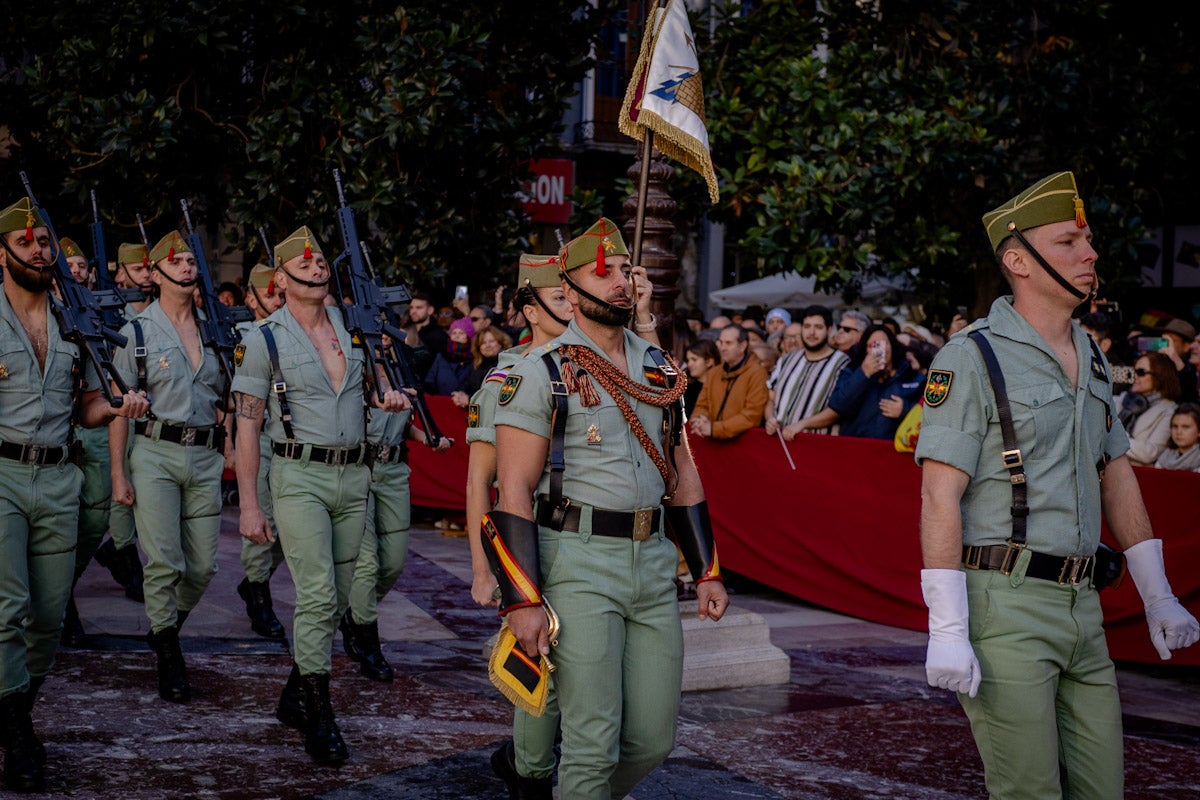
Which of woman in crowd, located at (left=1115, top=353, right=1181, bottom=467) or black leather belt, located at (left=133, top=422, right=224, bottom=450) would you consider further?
woman in crowd, located at (left=1115, top=353, right=1181, bottom=467)

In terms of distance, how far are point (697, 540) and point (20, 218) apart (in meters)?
3.08

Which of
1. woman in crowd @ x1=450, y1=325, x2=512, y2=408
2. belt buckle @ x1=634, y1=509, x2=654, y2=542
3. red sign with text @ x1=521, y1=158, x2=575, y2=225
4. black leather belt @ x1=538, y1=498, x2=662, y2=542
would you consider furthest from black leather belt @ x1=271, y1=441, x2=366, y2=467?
red sign with text @ x1=521, y1=158, x2=575, y2=225

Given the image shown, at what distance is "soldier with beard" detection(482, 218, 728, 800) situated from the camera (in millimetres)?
4434

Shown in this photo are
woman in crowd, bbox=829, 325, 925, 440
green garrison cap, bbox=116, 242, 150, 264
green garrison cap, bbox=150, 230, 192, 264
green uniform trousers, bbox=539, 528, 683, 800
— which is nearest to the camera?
green uniform trousers, bbox=539, 528, 683, 800

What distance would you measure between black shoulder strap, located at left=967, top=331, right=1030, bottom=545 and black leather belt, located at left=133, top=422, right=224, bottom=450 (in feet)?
15.2

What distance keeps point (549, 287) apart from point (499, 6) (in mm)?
8566

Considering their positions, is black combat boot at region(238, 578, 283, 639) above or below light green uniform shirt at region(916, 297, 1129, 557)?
below

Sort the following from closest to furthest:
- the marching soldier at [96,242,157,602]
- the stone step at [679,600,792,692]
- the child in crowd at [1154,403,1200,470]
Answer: the stone step at [679,600,792,692]
the child in crowd at [1154,403,1200,470]
the marching soldier at [96,242,157,602]

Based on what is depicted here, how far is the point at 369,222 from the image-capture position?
50.0 feet

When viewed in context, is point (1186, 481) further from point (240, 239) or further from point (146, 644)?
point (240, 239)

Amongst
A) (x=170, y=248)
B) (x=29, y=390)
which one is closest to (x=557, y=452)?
(x=29, y=390)

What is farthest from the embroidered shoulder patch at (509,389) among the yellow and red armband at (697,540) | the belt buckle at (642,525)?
the yellow and red armband at (697,540)

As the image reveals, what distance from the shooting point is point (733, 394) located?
36.1 ft

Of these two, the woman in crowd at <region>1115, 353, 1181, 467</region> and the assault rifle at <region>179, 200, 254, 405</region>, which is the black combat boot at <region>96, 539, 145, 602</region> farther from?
the woman in crowd at <region>1115, 353, 1181, 467</region>
